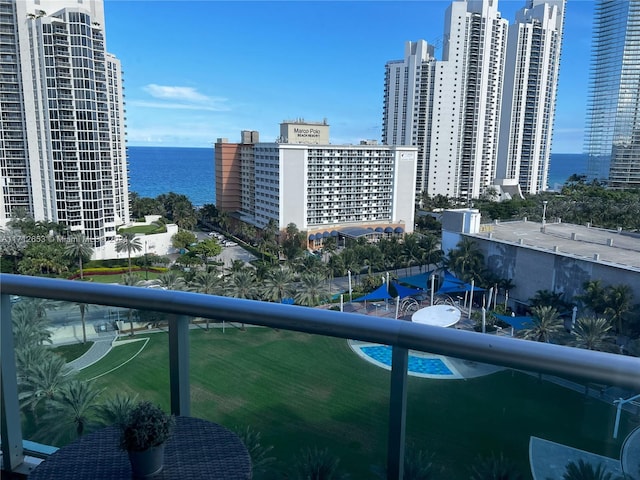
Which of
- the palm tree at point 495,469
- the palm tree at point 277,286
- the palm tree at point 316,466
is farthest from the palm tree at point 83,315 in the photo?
the palm tree at point 277,286

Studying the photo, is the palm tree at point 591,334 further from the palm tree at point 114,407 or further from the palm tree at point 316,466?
the palm tree at point 114,407

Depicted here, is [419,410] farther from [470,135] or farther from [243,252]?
[470,135]

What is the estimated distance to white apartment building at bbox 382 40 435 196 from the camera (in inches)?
2052

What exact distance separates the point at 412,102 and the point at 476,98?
7551 mm

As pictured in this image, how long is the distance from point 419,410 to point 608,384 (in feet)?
1.31

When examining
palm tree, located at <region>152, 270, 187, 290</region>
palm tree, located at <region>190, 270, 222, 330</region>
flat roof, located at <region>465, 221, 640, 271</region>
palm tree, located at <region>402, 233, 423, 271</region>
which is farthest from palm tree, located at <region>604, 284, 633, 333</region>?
palm tree, located at <region>152, 270, 187, 290</region>

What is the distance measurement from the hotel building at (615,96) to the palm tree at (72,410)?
76157 millimetres

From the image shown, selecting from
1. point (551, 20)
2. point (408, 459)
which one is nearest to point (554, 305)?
point (408, 459)

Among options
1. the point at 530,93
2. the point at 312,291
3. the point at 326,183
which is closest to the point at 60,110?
the point at 312,291

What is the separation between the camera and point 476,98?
53.8 metres

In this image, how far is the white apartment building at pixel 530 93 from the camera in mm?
57062

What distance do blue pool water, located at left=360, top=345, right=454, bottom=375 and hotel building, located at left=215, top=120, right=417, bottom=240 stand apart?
3794 centimetres

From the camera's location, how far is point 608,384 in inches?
33.9

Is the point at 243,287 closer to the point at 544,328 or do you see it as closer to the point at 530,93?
the point at 544,328
